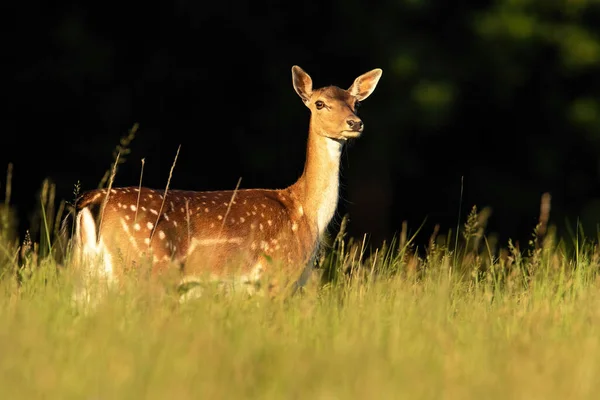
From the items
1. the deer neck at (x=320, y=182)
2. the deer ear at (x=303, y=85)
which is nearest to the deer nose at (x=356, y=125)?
the deer neck at (x=320, y=182)

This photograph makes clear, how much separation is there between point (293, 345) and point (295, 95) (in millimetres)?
8739

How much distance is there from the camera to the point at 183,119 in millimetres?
12891

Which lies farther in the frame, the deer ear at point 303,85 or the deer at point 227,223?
the deer ear at point 303,85

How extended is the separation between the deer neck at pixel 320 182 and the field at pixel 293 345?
50.3 inches

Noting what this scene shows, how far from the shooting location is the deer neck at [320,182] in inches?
265

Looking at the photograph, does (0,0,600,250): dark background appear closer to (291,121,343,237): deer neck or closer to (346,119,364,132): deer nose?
(291,121,343,237): deer neck

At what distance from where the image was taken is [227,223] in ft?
20.8

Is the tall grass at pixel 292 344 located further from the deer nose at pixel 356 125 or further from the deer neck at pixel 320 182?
the deer nose at pixel 356 125

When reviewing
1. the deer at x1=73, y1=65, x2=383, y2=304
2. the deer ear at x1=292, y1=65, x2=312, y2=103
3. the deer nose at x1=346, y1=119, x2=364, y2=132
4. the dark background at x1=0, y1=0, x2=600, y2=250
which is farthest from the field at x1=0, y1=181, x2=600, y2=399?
the dark background at x1=0, y1=0, x2=600, y2=250

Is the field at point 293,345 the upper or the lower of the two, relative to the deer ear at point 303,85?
lower

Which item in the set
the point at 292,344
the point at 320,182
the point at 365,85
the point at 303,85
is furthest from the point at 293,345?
the point at 365,85

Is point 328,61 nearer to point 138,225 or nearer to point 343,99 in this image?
point 343,99

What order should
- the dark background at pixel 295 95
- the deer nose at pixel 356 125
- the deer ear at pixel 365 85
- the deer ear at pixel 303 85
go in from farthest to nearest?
the dark background at pixel 295 95 < the deer ear at pixel 365 85 < the deer ear at pixel 303 85 < the deer nose at pixel 356 125

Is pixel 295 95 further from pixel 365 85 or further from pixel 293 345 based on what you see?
pixel 293 345
